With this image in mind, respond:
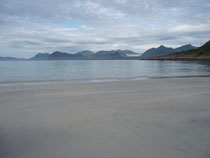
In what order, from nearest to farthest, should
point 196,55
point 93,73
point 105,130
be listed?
1. point 105,130
2. point 93,73
3. point 196,55

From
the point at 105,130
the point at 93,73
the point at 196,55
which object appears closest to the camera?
the point at 105,130

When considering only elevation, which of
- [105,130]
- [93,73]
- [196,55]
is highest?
[196,55]

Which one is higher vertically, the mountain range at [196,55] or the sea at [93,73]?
the mountain range at [196,55]

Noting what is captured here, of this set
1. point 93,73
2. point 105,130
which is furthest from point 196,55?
point 105,130

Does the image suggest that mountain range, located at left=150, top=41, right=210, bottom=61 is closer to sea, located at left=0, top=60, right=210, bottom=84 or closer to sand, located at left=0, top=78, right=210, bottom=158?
sea, located at left=0, top=60, right=210, bottom=84

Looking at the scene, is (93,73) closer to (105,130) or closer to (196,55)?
(105,130)

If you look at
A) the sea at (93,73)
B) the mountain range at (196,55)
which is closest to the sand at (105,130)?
the sea at (93,73)

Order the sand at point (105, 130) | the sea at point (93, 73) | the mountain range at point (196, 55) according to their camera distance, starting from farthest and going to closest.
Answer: the mountain range at point (196, 55), the sea at point (93, 73), the sand at point (105, 130)

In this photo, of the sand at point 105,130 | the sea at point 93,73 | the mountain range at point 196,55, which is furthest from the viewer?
the mountain range at point 196,55

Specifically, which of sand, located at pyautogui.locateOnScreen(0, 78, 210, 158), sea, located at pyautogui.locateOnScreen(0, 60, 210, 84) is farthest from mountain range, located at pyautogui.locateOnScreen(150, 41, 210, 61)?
sand, located at pyautogui.locateOnScreen(0, 78, 210, 158)

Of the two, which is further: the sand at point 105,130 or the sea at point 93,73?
the sea at point 93,73

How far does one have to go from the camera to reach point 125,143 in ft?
12.9

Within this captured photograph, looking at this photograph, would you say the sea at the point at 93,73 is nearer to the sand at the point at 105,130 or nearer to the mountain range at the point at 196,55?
the sand at the point at 105,130

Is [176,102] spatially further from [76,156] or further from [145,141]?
[76,156]
